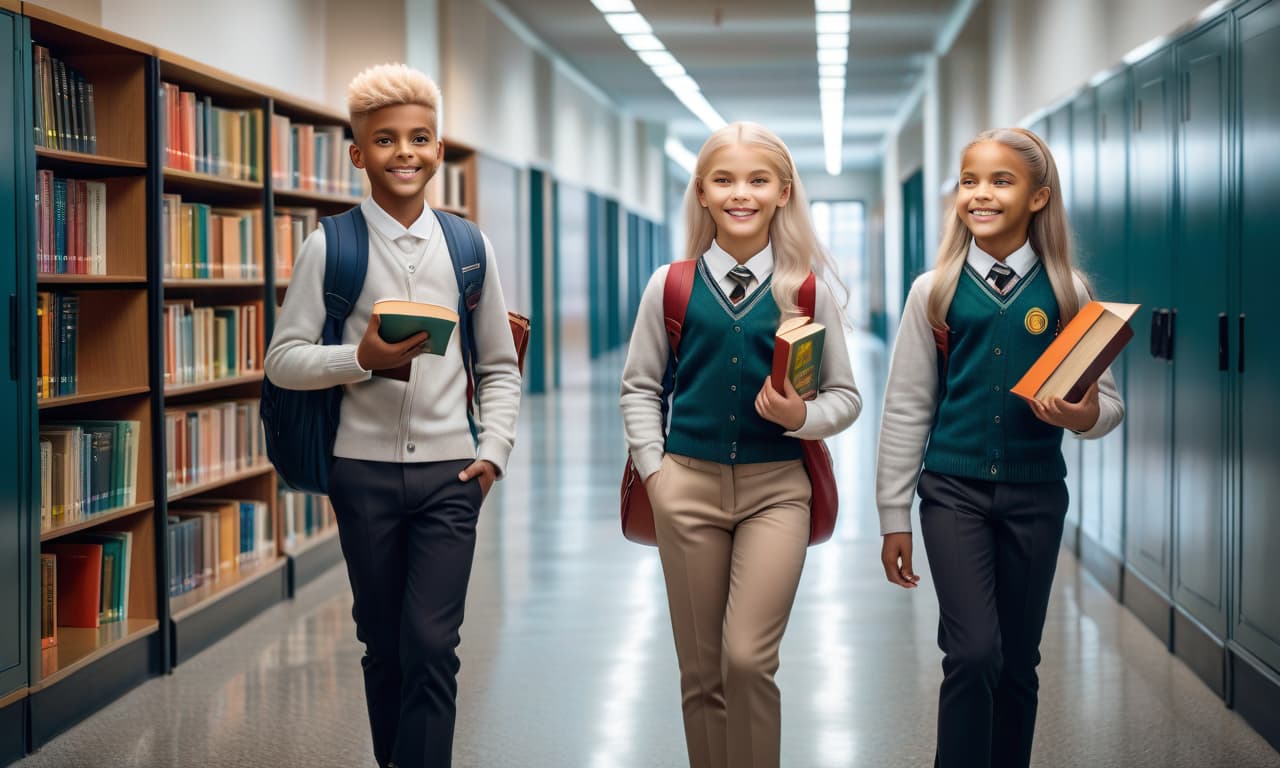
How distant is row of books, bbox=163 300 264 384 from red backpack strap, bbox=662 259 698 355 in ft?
8.21

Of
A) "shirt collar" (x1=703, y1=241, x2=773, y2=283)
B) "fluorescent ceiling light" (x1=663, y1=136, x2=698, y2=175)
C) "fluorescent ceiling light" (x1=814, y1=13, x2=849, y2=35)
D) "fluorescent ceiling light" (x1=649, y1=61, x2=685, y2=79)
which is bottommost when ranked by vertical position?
"shirt collar" (x1=703, y1=241, x2=773, y2=283)

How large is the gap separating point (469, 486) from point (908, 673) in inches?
89.3

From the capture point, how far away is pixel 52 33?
→ 4.11m

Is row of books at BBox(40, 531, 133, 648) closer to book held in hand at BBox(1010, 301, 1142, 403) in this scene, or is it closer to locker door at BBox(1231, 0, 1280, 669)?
book held in hand at BBox(1010, 301, 1142, 403)

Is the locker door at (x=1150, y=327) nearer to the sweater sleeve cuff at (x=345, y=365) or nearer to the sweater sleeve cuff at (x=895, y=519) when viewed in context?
the sweater sleeve cuff at (x=895, y=519)

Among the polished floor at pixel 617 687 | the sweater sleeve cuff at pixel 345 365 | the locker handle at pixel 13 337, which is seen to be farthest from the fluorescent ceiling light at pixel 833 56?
the sweater sleeve cuff at pixel 345 365

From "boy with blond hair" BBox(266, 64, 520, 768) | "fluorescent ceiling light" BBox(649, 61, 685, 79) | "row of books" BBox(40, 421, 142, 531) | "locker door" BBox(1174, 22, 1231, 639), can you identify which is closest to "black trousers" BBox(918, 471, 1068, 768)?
"boy with blond hair" BBox(266, 64, 520, 768)

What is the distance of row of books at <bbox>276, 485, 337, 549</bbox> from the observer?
593 cm

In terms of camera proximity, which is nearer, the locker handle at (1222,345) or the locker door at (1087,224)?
the locker handle at (1222,345)

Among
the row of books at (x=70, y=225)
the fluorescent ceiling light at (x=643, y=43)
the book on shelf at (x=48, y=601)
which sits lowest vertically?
the book on shelf at (x=48, y=601)

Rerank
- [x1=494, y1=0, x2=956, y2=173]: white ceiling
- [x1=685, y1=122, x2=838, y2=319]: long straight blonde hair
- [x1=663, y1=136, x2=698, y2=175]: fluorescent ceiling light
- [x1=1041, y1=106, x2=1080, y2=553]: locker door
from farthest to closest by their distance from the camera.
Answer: [x1=663, y1=136, x2=698, y2=175]: fluorescent ceiling light < [x1=494, y1=0, x2=956, y2=173]: white ceiling < [x1=1041, y1=106, x2=1080, y2=553]: locker door < [x1=685, y1=122, x2=838, y2=319]: long straight blonde hair

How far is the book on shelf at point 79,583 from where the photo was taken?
4492 millimetres

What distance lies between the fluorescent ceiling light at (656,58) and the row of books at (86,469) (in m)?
12.5

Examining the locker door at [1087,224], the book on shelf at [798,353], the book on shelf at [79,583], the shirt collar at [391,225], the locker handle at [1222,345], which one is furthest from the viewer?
the locker door at [1087,224]
